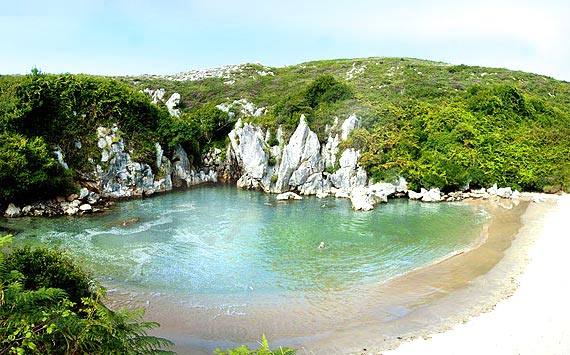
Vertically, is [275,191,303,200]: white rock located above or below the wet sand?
above

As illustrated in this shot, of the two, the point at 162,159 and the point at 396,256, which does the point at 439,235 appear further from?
the point at 162,159

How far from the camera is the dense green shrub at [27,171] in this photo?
3447 cm

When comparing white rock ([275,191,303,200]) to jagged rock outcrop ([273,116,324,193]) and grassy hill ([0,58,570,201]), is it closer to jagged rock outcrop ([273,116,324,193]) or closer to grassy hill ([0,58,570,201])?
jagged rock outcrop ([273,116,324,193])

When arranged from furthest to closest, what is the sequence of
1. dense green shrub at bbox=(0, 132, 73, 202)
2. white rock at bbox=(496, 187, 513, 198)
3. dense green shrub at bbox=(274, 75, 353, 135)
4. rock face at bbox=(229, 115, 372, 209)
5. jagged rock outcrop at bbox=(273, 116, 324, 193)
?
dense green shrub at bbox=(274, 75, 353, 135) → jagged rock outcrop at bbox=(273, 116, 324, 193) → rock face at bbox=(229, 115, 372, 209) → white rock at bbox=(496, 187, 513, 198) → dense green shrub at bbox=(0, 132, 73, 202)

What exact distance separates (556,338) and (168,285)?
16.4m

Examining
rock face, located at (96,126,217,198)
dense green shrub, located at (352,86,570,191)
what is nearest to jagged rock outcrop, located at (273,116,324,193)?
dense green shrub, located at (352,86,570,191)

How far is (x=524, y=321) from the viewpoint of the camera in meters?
17.2

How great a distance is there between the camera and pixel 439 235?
101ft

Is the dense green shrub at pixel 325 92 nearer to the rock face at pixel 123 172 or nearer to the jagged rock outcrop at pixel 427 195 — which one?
the jagged rock outcrop at pixel 427 195

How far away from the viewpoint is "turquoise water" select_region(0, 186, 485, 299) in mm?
22891

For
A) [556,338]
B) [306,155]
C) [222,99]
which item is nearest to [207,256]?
[556,338]

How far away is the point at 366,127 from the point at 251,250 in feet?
87.8

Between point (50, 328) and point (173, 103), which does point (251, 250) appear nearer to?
point (50, 328)

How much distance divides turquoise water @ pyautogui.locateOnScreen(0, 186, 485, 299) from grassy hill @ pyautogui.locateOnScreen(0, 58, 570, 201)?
5230 millimetres
